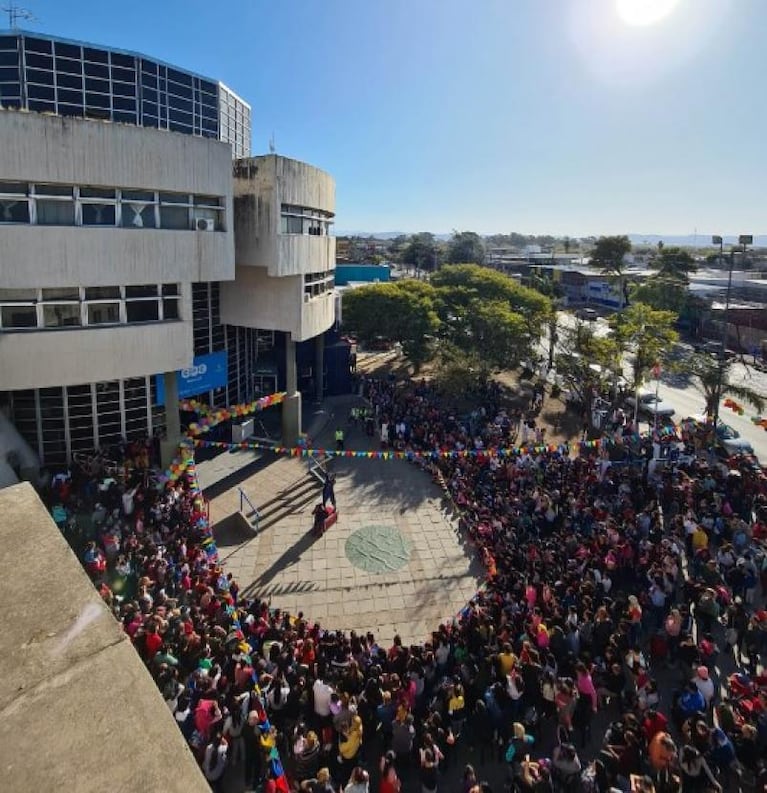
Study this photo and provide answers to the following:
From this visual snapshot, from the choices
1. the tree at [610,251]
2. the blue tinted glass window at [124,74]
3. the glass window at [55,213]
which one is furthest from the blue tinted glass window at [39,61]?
the tree at [610,251]

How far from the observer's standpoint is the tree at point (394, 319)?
111ft

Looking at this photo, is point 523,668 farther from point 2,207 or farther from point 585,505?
point 2,207

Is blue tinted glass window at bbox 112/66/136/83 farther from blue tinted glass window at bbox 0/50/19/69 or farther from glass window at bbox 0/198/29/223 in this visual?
glass window at bbox 0/198/29/223

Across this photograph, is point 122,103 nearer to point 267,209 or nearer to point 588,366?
Answer: point 267,209

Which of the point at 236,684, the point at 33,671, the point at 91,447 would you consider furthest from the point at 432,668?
the point at 91,447

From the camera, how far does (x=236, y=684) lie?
9094mm

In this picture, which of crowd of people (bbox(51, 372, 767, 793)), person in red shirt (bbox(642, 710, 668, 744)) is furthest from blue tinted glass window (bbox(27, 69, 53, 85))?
person in red shirt (bbox(642, 710, 668, 744))

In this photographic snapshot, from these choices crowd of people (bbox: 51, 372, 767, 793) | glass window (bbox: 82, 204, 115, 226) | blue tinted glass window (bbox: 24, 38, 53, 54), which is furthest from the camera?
blue tinted glass window (bbox: 24, 38, 53, 54)

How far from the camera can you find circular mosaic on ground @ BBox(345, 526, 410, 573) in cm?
1511

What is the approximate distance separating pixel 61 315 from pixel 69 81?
96.9 feet

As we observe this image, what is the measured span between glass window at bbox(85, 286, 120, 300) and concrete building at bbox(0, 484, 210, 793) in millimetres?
12370

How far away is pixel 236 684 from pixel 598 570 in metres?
7.82

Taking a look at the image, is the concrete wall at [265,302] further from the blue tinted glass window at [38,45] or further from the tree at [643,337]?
the blue tinted glass window at [38,45]

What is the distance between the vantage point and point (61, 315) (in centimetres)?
1552
